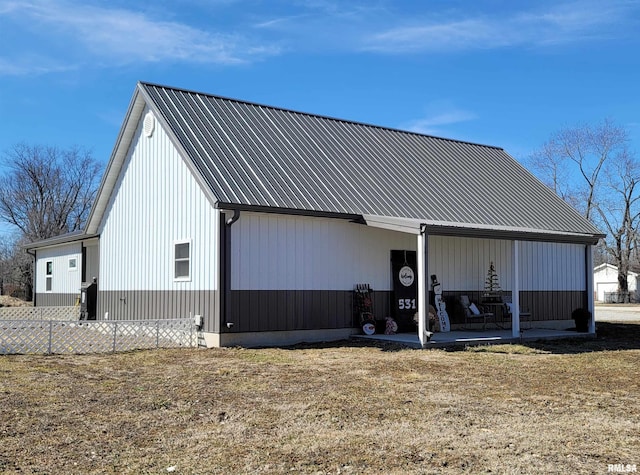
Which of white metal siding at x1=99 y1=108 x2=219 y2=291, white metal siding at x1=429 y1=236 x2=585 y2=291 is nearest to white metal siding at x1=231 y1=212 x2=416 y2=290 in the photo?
white metal siding at x1=99 y1=108 x2=219 y2=291

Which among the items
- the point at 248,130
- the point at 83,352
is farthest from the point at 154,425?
the point at 248,130

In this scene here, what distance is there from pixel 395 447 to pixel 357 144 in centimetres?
1351

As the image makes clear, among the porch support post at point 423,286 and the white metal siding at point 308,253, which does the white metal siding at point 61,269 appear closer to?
the white metal siding at point 308,253

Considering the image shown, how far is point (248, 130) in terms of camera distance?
54.5 ft

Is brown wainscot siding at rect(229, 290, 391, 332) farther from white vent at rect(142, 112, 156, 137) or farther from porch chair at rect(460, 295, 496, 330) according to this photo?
white vent at rect(142, 112, 156, 137)

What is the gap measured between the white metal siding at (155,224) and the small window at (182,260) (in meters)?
0.15

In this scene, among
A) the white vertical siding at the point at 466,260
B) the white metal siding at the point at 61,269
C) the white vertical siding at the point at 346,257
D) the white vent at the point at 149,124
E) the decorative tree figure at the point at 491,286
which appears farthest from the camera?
the white metal siding at the point at 61,269

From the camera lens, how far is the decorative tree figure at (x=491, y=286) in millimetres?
17359

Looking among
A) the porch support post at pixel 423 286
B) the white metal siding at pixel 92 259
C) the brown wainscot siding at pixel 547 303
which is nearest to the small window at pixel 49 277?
the white metal siding at pixel 92 259

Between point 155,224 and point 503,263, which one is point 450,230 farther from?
point 155,224

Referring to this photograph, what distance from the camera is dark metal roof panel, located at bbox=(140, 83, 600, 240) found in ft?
47.7

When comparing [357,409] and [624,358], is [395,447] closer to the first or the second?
[357,409]

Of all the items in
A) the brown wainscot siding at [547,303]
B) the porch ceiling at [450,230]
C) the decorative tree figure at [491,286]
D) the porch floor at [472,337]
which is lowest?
the porch floor at [472,337]

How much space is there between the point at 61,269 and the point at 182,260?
33.1 feet
